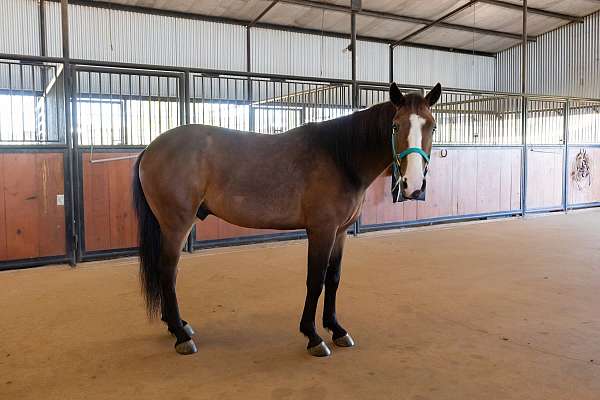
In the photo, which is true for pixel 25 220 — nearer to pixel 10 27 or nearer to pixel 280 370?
pixel 280 370

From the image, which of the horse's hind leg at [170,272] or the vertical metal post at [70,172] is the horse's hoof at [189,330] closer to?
the horse's hind leg at [170,272]

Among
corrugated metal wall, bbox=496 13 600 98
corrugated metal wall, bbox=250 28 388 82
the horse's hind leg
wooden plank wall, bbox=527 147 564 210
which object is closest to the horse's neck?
the horse's hind leg

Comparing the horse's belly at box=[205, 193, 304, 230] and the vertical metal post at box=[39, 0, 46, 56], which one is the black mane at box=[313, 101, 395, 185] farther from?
the vertical metal post at box=[39, 0, 46, 56]

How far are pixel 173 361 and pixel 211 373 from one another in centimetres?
25

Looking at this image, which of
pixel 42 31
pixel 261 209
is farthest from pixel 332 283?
pixel 42 31

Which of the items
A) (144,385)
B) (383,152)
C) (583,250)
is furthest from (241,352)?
(583,250)

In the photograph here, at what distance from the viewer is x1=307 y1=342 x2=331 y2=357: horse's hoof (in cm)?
227

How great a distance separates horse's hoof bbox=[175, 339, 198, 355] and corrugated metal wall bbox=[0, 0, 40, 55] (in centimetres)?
781

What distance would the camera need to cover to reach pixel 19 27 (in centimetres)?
812

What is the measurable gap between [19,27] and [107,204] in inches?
218

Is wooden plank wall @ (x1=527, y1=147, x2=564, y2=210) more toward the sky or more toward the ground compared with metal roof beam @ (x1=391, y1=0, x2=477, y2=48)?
more toward the ground

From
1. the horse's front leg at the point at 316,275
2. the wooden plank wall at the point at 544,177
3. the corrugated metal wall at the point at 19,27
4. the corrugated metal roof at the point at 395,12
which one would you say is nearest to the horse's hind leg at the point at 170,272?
the horse's front leg at the point at 316,275

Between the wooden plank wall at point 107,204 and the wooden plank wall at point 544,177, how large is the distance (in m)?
6.12

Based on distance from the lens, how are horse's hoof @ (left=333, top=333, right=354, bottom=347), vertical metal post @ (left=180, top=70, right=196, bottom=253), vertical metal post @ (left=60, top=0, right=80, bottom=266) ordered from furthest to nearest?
vertical metal post @ (left=180, top=70, right=196, bottom=253) < vertical metal post @ (left=60, top=0, right=80, bottom=266) < horse's hoof @ (left=333, top=333, right=354, bottom=347)
